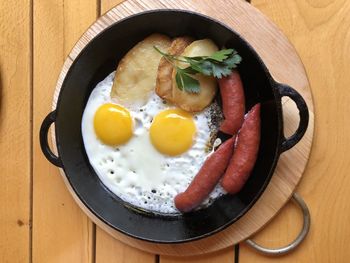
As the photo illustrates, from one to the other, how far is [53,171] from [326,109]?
0.66 metres

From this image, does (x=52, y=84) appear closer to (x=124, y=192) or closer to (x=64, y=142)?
(x=64, y=142)

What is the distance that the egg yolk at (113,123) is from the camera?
50.2 inches

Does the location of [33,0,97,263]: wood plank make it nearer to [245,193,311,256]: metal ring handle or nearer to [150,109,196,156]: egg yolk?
[150,109,196,156]: egg yolk

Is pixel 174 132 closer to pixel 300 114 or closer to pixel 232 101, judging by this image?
pixel 232 101

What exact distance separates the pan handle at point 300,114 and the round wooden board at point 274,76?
0.26 feet

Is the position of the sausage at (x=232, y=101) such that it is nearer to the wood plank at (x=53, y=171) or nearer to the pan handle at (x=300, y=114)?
the pan handle at (x=300, y=114)

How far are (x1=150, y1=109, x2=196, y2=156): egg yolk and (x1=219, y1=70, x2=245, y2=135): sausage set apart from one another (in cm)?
8

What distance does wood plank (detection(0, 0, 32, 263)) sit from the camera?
55.0 inches

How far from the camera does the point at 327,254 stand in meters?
1.26

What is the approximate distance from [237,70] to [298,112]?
163 mm

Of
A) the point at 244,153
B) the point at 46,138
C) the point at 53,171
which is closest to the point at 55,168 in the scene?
the point at 53,171

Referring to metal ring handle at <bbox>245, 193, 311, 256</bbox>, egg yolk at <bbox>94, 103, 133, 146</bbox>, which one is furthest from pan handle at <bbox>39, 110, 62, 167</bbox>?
metal ring handle at <bbox>245, 193, 311, 256</bbox>

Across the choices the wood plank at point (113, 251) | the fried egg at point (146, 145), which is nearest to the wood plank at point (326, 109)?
the fried egg at point (146, 145)

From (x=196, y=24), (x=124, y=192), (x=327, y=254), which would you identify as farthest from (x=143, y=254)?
(x=196, y=24)
